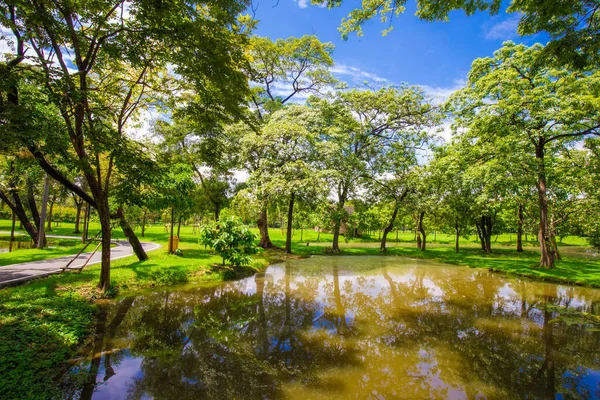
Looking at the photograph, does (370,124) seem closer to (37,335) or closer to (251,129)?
(251,129)

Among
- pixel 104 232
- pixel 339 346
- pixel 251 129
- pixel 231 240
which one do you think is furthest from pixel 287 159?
pixel 339 346

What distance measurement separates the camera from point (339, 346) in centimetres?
582

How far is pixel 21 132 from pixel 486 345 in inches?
402

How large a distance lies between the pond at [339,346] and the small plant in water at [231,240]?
234cm

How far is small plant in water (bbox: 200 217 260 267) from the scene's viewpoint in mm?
12797

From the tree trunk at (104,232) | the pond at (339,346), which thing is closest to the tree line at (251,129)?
the tree trunk at (104,232)

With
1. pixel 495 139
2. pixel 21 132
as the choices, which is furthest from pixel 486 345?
pixel 495 139

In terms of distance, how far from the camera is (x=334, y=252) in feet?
74.7

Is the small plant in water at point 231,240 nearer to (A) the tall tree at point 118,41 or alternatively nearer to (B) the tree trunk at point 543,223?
(A) the tall tree at point 118,41

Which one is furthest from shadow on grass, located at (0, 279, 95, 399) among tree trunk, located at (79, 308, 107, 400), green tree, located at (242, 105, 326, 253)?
green tree, located at (242, 105, 326, 253)

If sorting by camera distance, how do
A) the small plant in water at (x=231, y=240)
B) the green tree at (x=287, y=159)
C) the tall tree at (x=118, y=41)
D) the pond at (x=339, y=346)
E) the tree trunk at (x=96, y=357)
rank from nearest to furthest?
the tree trunk at (x=96, y=357) → the pond at (x=339, y=346) → the tall tree at (x=118, y=41) → the small plant in water at (x=231, y=240) → the green tree at (x=287, y=159)

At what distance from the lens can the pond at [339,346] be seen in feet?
14.3

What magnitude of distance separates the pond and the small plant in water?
7.66 ft

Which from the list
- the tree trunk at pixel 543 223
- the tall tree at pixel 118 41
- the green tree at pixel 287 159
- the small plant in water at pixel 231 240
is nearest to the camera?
the tall tree at pixel 118 41
